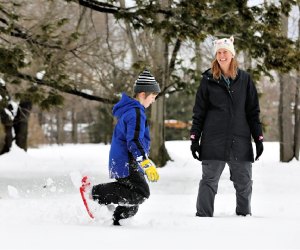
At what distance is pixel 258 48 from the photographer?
850 cm

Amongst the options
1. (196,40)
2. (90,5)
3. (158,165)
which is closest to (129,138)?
(196,40)

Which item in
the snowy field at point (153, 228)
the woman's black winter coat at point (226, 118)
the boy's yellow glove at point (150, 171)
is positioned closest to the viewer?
the snowy field at point (153, 228)

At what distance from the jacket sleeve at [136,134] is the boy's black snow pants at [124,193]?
0.18m

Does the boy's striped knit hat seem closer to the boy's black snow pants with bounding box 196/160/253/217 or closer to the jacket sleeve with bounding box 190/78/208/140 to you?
the jacket sleeve with bounding box 190/78/208/140

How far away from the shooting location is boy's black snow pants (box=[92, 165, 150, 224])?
427 centimetres

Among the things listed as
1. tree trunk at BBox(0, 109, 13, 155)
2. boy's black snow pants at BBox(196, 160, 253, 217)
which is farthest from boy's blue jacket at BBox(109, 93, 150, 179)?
tree trunk at BBox(0, 109, 13, 155)

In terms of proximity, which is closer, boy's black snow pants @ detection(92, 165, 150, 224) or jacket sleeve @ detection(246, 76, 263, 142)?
boy's black snow pants @ detection(92, 165, 150, 224)

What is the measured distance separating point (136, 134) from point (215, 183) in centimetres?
114

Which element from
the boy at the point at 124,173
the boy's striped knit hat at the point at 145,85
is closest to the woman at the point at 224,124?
the boy's striped knit hat at the point at 145,85

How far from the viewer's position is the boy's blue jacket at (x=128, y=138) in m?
4.14

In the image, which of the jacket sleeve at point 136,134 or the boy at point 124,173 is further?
the boy at point 124,173

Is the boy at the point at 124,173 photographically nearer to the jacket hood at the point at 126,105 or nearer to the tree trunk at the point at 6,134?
the jacket hood at the point at 126,105

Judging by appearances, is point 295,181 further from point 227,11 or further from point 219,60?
point 219,60

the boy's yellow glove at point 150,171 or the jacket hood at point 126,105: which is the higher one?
the jacket hood at point 126,105
